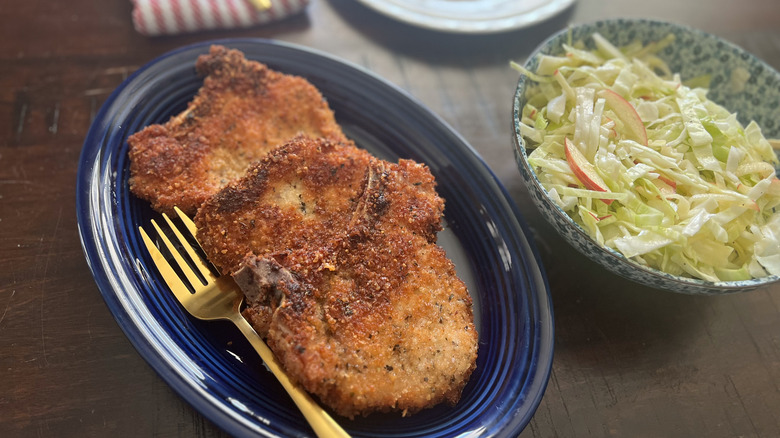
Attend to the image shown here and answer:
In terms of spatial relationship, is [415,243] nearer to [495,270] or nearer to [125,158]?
[495,270]

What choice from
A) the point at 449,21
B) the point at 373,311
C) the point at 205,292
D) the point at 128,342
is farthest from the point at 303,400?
the point at 449,21

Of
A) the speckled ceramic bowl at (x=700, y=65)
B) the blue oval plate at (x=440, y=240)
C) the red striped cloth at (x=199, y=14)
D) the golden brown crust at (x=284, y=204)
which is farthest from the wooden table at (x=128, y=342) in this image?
the golden brown crust at (x=284, y=204)

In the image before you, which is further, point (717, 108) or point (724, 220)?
point (717, 108)

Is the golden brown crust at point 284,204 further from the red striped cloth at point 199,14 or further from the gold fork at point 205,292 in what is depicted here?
the red striped cloth at point 199,14

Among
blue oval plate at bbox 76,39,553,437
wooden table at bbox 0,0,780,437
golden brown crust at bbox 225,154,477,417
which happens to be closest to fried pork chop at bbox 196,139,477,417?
golden brown crust at bbox 225,154,477,417

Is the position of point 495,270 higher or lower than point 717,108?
lower

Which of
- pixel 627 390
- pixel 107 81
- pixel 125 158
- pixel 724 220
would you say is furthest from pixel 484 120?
pixel 107 81
